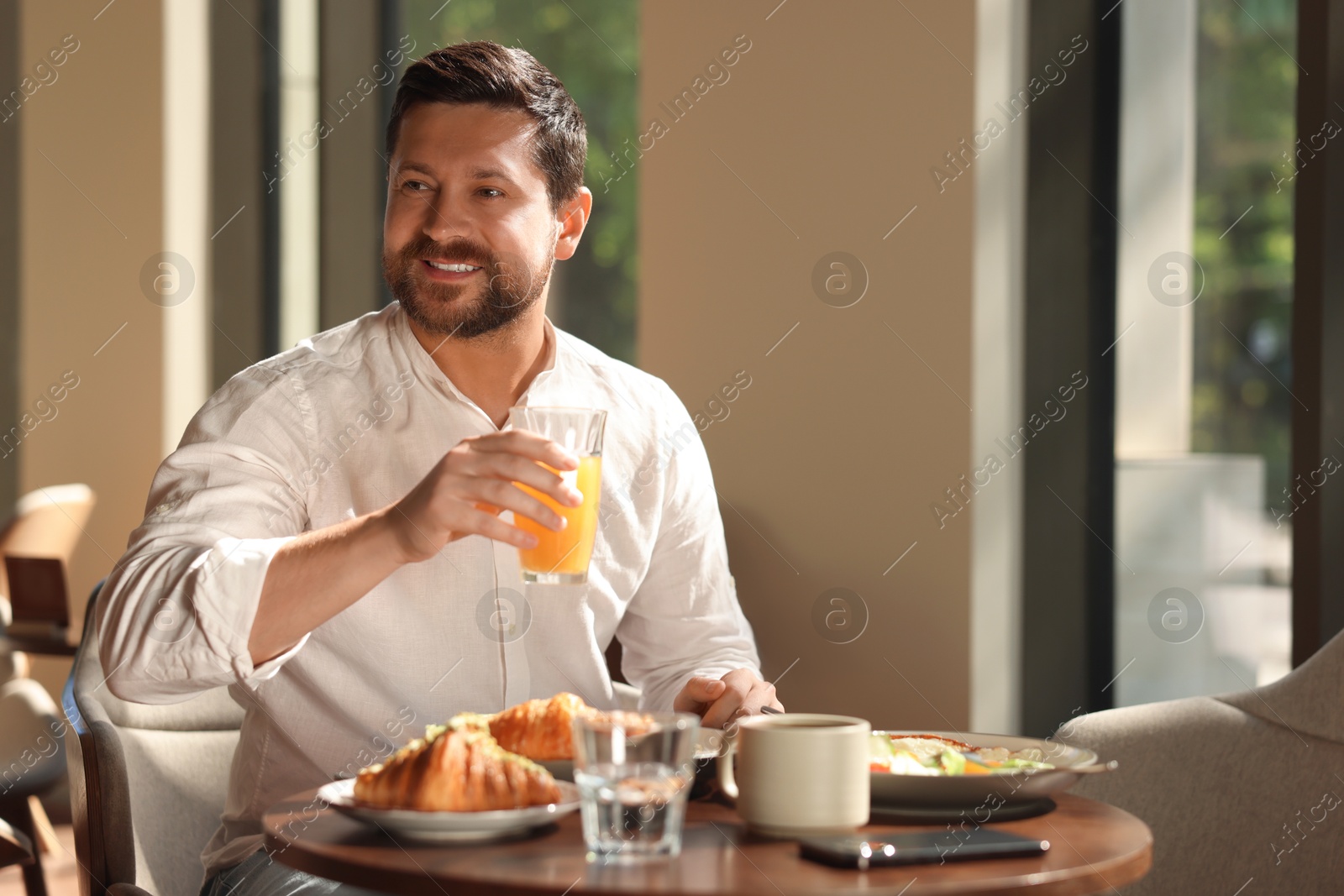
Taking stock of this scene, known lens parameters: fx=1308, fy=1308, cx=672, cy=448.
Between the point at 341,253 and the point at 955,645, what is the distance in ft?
7.06

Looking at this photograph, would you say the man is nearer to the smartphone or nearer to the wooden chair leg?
the smartphone

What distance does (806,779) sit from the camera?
3.35 ft

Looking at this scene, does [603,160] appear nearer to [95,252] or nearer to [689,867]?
[95,252]

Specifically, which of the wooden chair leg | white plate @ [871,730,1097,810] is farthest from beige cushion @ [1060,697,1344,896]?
the wooden chair leg

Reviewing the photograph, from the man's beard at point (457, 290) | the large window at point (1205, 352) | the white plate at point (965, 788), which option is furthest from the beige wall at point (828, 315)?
the white plate at point (965, 788)

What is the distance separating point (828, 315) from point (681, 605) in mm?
743

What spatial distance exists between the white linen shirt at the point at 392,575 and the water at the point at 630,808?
52cm

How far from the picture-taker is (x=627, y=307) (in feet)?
10.6

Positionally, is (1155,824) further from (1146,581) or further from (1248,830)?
(1146,581)

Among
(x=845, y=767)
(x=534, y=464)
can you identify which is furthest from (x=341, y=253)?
(x=845, y=767)

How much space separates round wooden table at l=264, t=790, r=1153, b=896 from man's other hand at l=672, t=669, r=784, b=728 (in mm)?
365

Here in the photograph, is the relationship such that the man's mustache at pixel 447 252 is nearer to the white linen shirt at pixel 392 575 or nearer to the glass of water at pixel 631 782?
the white linen shirt at pixel 392 575

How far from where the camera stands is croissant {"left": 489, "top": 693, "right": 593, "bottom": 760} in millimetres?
1160

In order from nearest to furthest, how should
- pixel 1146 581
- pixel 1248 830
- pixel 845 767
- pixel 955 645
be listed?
pixel 845 767, pixel 1248 830, pixel 955 645, pixel 1146 581
